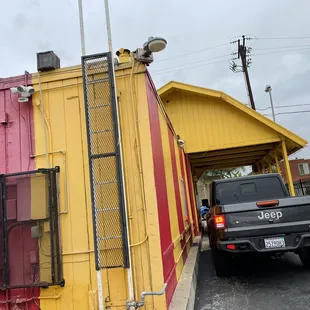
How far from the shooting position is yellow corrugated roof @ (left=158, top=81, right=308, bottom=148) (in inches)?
502

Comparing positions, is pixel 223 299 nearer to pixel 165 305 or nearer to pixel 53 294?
pixel 165 305

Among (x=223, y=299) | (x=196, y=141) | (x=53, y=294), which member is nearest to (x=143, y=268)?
(x=53, y=294)

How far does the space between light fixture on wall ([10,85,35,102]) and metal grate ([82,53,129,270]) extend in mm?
849

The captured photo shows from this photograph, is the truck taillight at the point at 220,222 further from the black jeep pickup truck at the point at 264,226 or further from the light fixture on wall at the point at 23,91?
the light fixture on wall at the point at 23,91

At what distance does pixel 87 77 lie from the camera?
14.8ft

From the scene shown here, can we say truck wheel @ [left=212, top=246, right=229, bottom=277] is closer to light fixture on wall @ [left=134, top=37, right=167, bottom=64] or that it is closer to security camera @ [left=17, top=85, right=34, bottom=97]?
light fixture on wall @ [left=134, top=37, right=167, bottom=64]

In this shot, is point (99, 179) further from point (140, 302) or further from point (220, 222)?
point (220, 222)

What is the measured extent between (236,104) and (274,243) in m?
7.61

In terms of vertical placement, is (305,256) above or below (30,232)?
below

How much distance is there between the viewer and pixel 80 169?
458 centimetres

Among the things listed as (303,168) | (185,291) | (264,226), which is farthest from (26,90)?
(303,168)

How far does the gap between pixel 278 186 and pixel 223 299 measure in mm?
3124

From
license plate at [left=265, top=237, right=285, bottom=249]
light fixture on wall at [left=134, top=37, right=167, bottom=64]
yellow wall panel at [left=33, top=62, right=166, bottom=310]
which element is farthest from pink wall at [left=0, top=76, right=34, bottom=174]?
license plate at [left=265, top=237, right=285, bottom=249]

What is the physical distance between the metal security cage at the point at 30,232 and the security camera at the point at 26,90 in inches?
42.4
